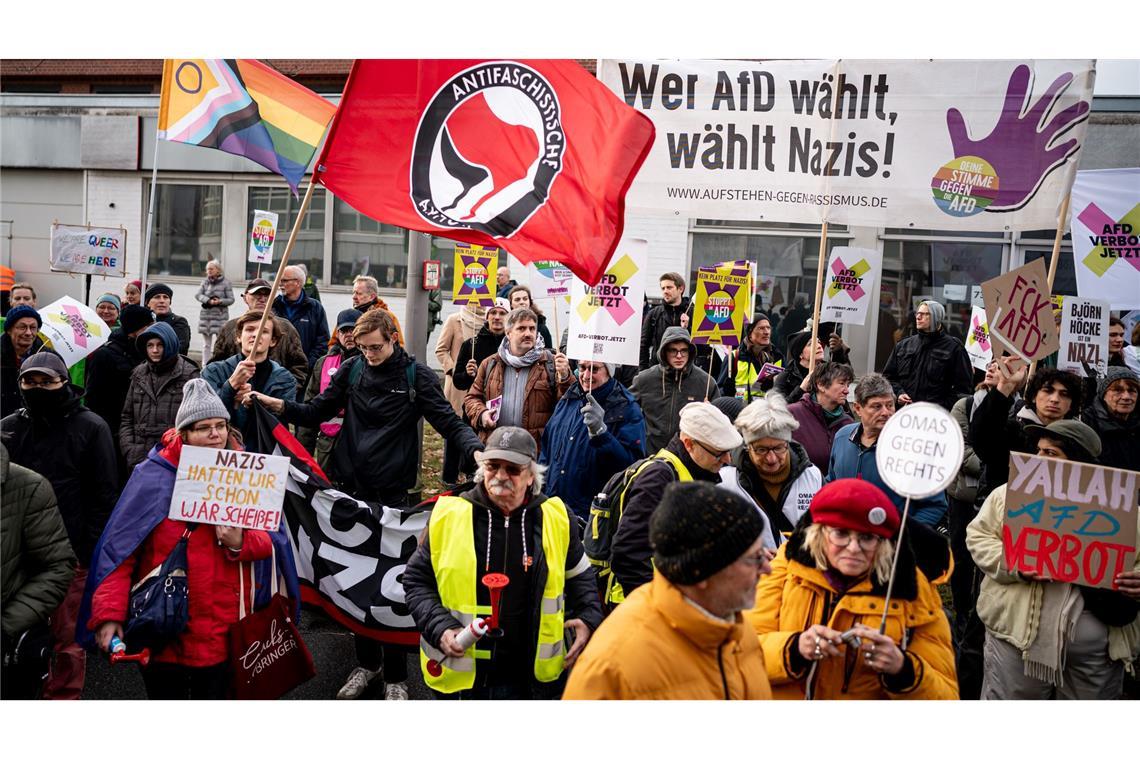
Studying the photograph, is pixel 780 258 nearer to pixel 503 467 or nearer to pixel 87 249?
pixel 87 249

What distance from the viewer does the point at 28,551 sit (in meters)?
4.35

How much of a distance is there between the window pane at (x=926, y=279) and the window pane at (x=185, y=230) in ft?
42.3

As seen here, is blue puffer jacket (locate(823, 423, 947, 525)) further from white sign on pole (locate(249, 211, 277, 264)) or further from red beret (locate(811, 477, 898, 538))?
white sign on pole (locate(249, 211, 277, 264))

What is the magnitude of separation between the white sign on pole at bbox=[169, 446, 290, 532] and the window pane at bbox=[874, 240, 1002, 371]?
540 inches

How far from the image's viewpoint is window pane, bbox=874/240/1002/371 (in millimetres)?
16406

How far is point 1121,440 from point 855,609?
4.28m

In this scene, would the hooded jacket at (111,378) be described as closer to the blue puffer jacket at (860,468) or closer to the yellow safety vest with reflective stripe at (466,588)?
the yellow safety vest with reflective stripe at (466,588)

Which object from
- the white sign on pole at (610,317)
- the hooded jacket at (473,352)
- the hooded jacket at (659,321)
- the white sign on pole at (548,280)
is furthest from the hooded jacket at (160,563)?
the hooded jacket at (659,321)

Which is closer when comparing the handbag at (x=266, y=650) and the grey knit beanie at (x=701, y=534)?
the grey knit beanie at (x=701, y=534)

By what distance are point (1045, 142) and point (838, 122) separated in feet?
4.62

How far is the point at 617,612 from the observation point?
2.73 metres

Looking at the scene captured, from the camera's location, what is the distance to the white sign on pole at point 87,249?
14453 millimetres

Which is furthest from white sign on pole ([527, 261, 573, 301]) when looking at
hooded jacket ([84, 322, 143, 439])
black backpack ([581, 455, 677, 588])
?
black backpack ([581, 455, 677, 588])

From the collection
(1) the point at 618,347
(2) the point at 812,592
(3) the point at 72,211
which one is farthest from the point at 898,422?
(3) the point at 72,211
